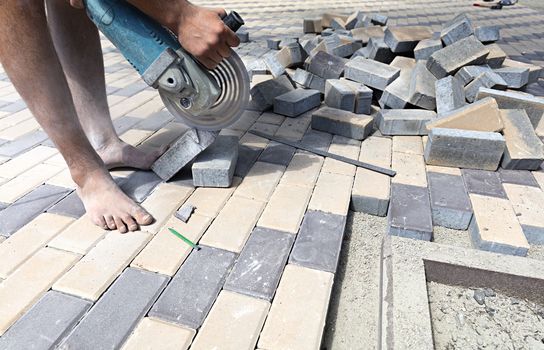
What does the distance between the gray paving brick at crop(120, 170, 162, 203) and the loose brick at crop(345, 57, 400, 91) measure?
193cm

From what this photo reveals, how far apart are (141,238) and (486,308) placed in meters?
1.51

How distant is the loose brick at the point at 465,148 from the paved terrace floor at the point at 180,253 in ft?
0.32

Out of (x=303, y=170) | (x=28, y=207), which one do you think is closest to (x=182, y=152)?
(x=303, y=170)

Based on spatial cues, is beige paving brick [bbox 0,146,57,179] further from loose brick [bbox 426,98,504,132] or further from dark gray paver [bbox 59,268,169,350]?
loose brick [bbox 426,98,504,132]

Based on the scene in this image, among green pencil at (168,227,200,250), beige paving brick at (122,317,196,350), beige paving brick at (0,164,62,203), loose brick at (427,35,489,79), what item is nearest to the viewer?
beige paving brick at (122,317,196,350)

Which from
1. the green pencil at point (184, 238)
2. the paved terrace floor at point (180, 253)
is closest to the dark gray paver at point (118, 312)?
the paved terrace floor at point (180, 253)

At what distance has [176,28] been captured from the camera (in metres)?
1.78

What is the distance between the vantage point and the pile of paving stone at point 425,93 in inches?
95.3

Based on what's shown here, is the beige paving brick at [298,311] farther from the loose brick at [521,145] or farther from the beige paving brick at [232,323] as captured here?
the loose brick at [521,145]

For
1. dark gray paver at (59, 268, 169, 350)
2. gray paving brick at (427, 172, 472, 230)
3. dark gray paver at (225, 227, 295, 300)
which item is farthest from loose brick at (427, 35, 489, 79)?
dark gray paver at (59, 268, 169, 350)

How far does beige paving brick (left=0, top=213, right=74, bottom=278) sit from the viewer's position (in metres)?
1.68

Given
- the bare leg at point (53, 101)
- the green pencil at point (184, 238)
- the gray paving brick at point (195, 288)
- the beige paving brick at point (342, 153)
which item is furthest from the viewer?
the beige paving brick at point (342, 153)

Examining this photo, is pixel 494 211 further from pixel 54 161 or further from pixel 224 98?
pixel 54 161

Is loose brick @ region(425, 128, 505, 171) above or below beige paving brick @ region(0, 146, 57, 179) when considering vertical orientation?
below
